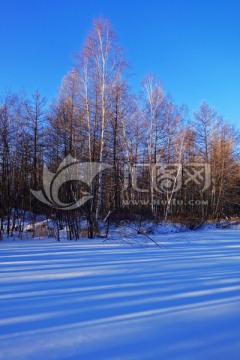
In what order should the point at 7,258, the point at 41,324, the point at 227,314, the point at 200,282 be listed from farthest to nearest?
1. the point at 7,258
2. the point at 200,282
3. the point at 227,314
4. the point at 41,324

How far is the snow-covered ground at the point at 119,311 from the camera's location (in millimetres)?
1750

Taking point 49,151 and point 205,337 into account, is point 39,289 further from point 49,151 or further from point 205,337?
point 49,151

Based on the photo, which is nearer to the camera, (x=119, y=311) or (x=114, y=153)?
(x=119, y=311)

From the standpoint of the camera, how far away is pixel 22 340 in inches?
72.5

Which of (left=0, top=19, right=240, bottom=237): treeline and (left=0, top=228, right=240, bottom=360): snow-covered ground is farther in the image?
(left=0, top=19, right=240, bottom=237): treeline

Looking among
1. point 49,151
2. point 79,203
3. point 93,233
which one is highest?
point 49,151

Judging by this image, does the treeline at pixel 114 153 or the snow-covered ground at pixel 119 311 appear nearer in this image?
the snow-covered ground at pixel 119 311

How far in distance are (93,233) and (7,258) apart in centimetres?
395

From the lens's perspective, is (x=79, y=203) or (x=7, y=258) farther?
(x=79, y=203)

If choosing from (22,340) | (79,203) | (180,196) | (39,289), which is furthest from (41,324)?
(180,196)

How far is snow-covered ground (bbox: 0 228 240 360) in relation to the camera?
1.75 m

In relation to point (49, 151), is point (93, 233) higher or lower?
lower

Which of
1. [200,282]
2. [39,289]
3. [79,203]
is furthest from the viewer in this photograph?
[79,203]

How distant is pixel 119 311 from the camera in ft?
7.70
